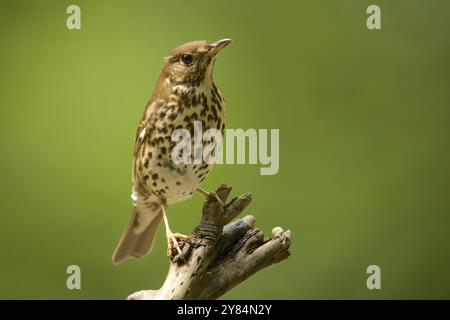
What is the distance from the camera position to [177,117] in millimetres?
2479

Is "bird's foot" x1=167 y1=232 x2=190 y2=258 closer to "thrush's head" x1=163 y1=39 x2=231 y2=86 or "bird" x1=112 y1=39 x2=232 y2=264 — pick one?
"bird" x1=112 y1=39 x2=232 y2=264

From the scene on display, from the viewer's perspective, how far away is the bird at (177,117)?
2451 mm

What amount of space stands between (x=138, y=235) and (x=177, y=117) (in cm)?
78

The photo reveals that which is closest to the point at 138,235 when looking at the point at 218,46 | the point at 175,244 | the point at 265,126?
the point at 175,244

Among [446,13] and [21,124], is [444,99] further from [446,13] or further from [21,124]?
[21,124]

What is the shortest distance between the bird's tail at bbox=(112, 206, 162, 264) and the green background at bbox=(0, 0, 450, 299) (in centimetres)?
36

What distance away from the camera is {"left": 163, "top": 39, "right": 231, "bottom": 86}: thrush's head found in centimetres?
240

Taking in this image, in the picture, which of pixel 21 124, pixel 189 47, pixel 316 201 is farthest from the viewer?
pixel 316 201

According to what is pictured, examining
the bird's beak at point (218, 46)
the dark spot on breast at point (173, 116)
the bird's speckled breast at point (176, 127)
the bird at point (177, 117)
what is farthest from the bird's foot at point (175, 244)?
the bird's beak at point (218, 46)

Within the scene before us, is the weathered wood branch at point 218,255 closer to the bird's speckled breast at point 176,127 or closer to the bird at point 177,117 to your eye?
the bird at point 177,117

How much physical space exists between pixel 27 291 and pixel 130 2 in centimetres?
167

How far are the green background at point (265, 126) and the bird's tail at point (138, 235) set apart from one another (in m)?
0.36

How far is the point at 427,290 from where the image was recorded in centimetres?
345
